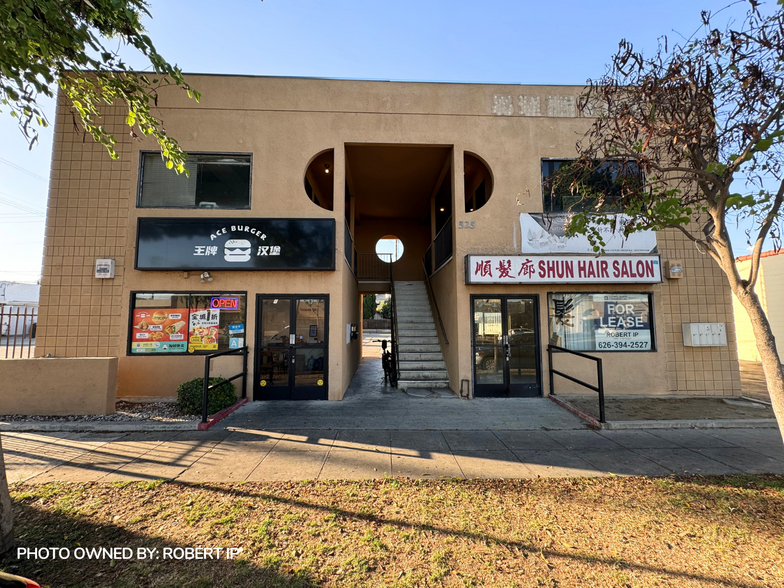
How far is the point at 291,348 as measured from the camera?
23.1 feet

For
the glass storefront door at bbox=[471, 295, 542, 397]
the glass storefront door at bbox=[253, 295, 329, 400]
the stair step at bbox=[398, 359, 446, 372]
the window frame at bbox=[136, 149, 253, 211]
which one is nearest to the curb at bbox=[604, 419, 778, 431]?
the glass storefront door at bbox=[471, 295, 542, 397]

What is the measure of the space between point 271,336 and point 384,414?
9.88 ft

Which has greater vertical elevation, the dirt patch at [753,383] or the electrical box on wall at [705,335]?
the electrical box on wall at [705,335]

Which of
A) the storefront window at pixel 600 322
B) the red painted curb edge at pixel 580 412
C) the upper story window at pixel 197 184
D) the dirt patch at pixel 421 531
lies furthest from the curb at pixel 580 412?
the upper story window at pixel 197 184

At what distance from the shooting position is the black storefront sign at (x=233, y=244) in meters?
6.96

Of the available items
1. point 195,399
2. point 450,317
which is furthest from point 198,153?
point 450,317

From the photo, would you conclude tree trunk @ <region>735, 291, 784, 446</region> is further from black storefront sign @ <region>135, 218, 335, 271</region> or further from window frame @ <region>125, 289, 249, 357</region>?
window frame @ <region>125, 289, 249, 357</region>

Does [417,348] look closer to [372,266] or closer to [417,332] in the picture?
[417,332]

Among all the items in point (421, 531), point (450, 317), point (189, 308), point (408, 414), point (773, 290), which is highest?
point (773, 290)

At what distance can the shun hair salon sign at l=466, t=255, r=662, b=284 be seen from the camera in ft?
23.4

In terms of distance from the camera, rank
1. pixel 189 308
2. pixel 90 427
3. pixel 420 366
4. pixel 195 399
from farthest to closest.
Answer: pixel 420 366
pixel 189 308
pixel 195 399
pixel 90 427

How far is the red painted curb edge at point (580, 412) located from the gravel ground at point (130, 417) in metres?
6.65

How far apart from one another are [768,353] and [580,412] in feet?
9.97

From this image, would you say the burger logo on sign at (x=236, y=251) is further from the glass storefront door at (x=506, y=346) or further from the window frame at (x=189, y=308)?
the glass storefront door at (x=506, y=346)
